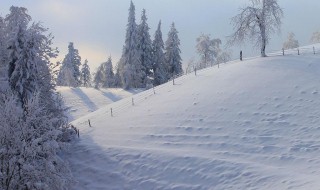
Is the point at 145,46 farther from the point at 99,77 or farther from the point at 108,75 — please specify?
the point at 99,77

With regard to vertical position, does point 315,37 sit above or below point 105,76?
above

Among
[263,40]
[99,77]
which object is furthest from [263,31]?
[99,77]

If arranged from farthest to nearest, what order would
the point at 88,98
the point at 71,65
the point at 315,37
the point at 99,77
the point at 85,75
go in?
the point at 85,75
the point at 71,65
the point at 315,37
the point at 99,77
the point at 88,98

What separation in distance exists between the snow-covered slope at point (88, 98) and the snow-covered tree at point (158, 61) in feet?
26.3

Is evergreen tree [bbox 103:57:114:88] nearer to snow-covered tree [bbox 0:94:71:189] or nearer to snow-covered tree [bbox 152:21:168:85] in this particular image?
snow-covered tree [bbox 152:21:168:85]

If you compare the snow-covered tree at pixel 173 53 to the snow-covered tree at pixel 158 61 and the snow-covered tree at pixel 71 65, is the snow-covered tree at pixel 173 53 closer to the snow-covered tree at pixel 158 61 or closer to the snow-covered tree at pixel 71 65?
the snow-covered tree at pixel 158 61

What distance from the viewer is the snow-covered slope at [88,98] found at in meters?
62.0

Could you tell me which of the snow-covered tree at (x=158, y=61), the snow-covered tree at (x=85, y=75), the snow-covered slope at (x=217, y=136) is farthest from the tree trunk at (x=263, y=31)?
the snow-covered tree at (x=85, y=75)

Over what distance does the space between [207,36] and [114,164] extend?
64265 millimetres

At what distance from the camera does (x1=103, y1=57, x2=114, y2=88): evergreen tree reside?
8625 centimetres

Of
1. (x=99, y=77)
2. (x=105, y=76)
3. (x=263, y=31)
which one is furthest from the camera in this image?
(x=99, y=77)

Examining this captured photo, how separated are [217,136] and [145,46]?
165 ft

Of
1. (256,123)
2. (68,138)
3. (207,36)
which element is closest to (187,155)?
(256,123)

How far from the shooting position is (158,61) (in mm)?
78688
